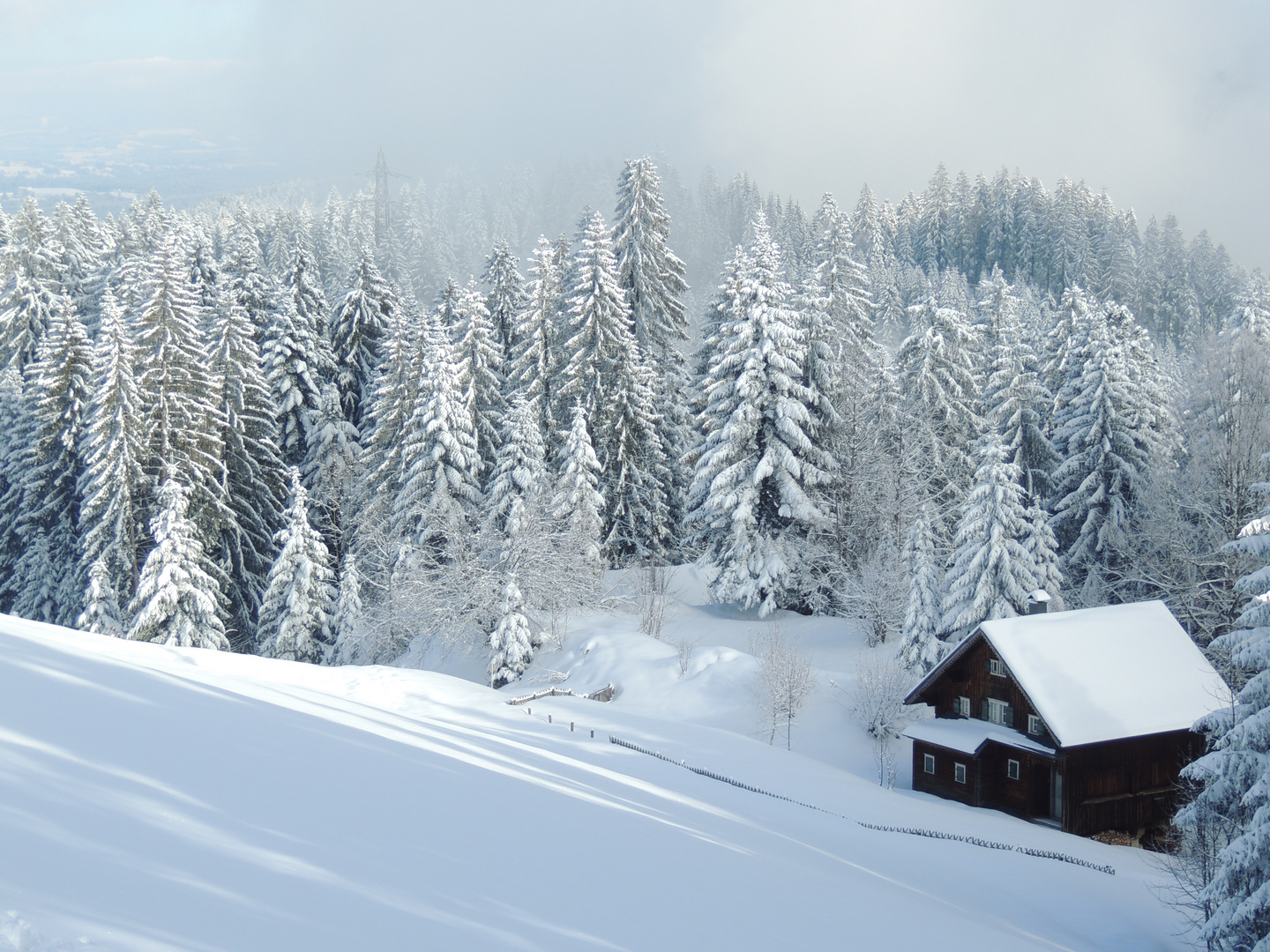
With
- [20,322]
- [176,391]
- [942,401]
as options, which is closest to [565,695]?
[176,391]

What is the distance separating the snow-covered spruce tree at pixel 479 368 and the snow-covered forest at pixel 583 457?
21 centimetres

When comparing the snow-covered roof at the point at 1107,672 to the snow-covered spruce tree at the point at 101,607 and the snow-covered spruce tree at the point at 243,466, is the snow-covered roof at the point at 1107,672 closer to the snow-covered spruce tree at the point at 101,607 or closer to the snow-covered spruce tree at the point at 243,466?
the snow-covered spruce tree at the point at 101,607

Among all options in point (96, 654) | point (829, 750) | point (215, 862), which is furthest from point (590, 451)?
point (215, 862)

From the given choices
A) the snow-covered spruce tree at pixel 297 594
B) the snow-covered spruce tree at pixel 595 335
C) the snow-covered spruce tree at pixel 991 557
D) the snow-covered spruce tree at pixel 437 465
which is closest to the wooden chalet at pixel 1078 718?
the snow-covered spruce tree at pixel 991 557

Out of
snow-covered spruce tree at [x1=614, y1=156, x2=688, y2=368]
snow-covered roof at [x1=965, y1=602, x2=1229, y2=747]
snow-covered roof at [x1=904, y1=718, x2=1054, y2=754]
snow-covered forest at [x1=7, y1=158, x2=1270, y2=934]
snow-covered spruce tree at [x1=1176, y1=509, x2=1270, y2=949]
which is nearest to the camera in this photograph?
snow-covered spruce tree at [x1=1176, y1=509, x2=1270, y2=949]

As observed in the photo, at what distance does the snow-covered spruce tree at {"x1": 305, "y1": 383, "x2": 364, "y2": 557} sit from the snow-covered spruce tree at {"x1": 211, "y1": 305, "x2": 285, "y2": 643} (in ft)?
6.00

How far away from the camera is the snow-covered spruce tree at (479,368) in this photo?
40.8 metres

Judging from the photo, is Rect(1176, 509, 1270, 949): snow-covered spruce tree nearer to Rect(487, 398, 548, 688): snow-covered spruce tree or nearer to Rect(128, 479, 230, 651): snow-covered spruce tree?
Rect(487, 398, 548, 688): snow-covered spruce tree

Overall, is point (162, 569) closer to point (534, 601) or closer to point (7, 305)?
point (534, 601)

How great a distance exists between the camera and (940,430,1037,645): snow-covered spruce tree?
2984 centimetres

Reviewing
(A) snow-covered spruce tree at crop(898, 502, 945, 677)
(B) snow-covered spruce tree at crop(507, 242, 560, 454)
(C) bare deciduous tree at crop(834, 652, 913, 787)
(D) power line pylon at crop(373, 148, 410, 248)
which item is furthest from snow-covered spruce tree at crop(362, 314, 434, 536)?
(D) power line pylon at crop(373, 148, 410, 248)

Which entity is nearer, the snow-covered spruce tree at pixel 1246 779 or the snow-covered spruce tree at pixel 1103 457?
the snow-covered spruce tree at pixel 1246 779

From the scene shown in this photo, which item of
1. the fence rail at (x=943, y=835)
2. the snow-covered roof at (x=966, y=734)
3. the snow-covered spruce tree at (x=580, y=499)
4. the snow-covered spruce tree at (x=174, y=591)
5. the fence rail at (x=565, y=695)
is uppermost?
the snow-covered spruce tree at (x=580, y=499)

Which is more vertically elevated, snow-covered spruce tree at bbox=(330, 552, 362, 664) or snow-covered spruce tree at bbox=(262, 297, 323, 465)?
snow-covered spruce tree at bbox=(262, 297, 323, 465)
